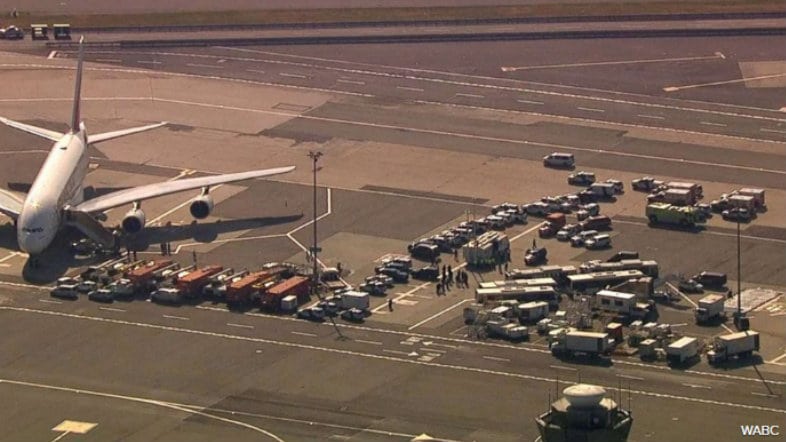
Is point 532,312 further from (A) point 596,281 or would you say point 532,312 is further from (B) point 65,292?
(B) point 65,292

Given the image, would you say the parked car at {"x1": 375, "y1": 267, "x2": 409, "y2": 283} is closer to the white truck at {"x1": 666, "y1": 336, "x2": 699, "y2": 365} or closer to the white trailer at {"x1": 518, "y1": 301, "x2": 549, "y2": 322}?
the white trailer at {"x1": 518, "y1": 301, "x2": 549, "y2": 322}

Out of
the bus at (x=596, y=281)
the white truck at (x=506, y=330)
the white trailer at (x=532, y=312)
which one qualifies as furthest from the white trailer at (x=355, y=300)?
the bus at (x=596, y=281)

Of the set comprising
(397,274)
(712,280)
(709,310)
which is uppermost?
(397,274)

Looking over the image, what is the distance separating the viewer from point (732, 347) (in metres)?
168

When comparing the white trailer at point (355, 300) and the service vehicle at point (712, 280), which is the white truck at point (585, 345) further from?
the service vehicle at point (712, 280)

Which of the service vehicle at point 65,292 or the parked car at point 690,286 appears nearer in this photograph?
the parked car at point 690,286

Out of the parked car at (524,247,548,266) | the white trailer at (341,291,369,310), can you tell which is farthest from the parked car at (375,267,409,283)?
the parked car at (524,247,548,266)

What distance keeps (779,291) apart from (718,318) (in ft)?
35.4

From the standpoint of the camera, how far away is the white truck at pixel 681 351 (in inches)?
6570

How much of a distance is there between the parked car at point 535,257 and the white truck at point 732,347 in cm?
2950

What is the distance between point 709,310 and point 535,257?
23.7m

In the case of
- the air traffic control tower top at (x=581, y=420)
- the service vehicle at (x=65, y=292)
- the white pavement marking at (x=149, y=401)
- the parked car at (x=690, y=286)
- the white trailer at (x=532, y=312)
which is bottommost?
the white pavement marking at (x=149, y=401)

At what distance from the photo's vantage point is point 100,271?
643ft

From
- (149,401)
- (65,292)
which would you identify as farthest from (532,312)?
(65,292)
